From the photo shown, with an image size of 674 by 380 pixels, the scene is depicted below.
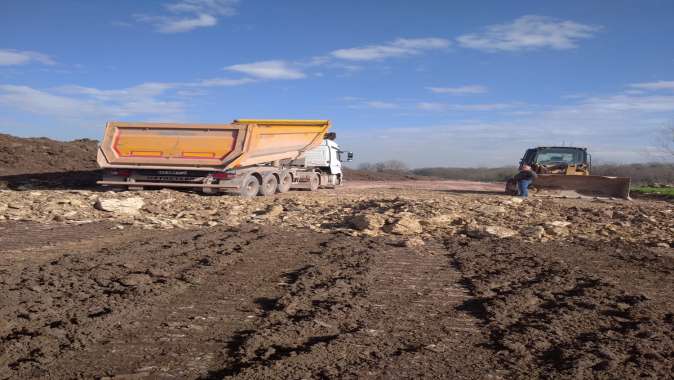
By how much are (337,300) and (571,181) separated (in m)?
13.1

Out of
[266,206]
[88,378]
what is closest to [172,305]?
[88,378]

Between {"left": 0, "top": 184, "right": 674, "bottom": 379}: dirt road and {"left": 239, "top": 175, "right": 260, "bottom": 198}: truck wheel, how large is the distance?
4472 mm

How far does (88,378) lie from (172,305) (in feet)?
4.57

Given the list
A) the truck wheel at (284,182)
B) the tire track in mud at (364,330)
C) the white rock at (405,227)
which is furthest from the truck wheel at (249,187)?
the tire track in mud at (364,330)

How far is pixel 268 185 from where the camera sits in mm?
14742

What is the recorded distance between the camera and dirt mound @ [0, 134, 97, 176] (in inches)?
789

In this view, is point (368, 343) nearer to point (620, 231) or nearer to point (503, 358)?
point (503, 358)

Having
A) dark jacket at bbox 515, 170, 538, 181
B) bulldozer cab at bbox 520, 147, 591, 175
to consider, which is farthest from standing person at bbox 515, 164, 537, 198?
bulldozer cab at bbox 520, 147, 591, 175

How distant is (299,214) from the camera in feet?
33.8

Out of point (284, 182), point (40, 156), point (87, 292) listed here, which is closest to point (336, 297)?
point (87, 292)

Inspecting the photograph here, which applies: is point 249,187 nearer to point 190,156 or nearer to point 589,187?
point 190,156

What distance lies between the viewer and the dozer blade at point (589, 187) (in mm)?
15430

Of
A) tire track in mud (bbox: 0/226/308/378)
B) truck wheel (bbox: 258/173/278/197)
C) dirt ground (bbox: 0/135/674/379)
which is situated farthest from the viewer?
truck wheel (bbox: 258/173/278/197)

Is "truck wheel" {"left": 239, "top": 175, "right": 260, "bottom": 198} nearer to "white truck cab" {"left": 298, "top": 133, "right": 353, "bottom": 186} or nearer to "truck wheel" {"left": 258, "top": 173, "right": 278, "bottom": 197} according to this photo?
"truck wheel" {"left": 258, "top": 173, "right": 278, "bottom": 197}
